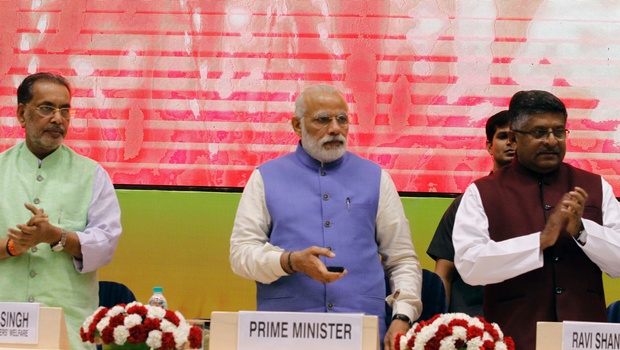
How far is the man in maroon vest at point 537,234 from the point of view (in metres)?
3.45

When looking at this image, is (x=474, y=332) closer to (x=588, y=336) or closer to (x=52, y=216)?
(x=588, y=336)

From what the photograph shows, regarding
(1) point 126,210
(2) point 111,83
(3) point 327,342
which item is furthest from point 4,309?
(2) point 111,83

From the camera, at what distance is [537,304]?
11.6ft

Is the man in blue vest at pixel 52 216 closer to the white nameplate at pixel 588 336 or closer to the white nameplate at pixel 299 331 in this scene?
the white nameplate at pixel 299 331

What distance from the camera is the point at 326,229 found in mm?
3857

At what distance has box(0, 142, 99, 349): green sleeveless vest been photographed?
12.7ft

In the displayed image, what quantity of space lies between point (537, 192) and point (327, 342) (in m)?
1.11

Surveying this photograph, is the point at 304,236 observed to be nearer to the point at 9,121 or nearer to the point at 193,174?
the point at 193,174

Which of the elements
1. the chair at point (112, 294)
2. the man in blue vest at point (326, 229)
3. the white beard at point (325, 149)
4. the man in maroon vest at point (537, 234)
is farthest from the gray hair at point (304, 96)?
the chair at point (112, 294)

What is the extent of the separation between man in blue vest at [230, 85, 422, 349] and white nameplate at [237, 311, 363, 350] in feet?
1.61

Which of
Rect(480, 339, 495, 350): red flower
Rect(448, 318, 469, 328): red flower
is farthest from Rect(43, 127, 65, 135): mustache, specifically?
Rect(480, 339, 495, 350): red flower

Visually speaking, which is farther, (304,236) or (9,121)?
(9,121)

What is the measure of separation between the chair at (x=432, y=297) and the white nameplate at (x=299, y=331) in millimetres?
1067

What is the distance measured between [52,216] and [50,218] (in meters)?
0.01
